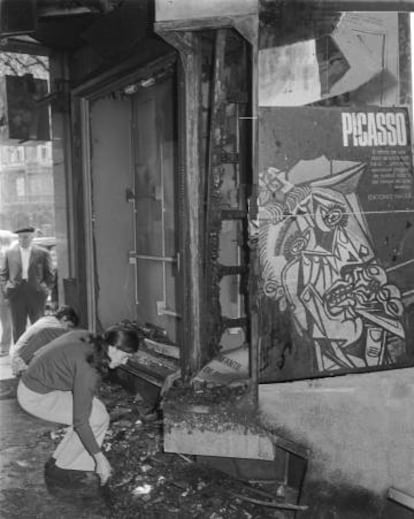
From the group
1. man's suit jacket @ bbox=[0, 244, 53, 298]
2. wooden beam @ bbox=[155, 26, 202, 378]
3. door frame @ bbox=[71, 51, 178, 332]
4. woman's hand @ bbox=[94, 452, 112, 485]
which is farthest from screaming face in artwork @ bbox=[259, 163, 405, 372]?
man's suit jacket @ bbox=[0, 244, 53, 298]

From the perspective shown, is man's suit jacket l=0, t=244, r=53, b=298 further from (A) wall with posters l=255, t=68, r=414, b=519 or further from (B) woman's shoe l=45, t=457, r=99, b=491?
(A) wall with posters l=255, t=68, r=414, b=519

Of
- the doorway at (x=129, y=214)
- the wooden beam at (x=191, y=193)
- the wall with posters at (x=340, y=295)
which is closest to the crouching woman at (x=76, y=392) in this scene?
the wooden beam at (x=191, y=193)

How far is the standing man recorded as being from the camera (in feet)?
27.1

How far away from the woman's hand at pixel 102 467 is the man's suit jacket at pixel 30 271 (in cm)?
460

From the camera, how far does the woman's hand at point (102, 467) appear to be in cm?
413

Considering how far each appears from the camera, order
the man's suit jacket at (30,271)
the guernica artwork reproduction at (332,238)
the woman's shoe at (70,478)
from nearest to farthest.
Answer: the guernica artwork reproduction at (332,238) < the woman's shoe at (70,478) < the man's suit jacket at (30,271)

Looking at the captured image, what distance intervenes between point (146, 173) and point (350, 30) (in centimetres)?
338

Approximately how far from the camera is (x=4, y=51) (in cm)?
778

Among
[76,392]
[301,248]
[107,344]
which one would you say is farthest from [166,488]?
[301,248]

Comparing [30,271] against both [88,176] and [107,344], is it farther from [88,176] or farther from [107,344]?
[107,344]

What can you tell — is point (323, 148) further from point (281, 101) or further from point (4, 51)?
point (4, 51)

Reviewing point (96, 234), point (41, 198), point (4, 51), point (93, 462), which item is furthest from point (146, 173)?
point (41, 198)

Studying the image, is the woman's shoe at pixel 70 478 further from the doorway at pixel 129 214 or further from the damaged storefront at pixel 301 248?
the doorway at pixel 129 214

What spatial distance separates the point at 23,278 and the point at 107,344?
4566mm
